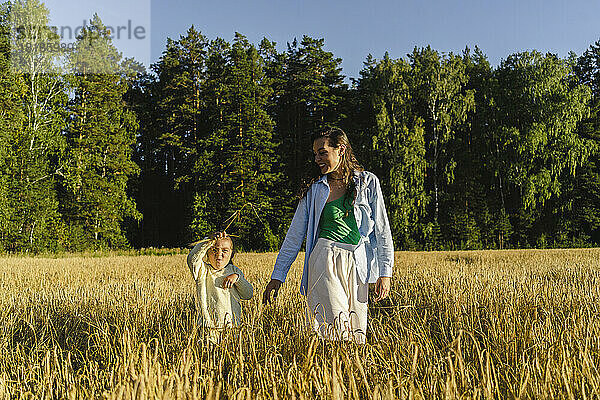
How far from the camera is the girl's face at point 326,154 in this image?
3.68 meters

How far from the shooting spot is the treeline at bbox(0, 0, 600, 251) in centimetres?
2955

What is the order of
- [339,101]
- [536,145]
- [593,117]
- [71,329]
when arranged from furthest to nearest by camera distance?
[339,101]
[593,117]
[536,145]
[71,329]

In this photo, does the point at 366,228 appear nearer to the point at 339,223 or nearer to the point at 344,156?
the point at 339,223

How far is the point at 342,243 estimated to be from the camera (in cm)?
364

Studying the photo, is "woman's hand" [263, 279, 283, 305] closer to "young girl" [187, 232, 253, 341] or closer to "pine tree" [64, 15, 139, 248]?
"young girl" [187, 232, 253, 341]

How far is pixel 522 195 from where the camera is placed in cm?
3206

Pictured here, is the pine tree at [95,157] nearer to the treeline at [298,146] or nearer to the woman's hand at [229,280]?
the treeline at [298,146]

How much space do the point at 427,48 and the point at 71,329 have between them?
1327 inches

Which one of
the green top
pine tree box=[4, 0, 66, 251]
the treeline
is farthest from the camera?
the treeline

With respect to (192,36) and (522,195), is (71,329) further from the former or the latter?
(192,36)

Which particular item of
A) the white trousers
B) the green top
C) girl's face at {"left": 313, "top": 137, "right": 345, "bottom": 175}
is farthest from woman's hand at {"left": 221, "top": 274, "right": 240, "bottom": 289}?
girl's face at {"left": 313, "top": 137, "right": 345, "bottom": 175}

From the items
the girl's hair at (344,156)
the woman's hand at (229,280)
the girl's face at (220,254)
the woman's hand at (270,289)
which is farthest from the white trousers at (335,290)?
the girl's face at (220,254)

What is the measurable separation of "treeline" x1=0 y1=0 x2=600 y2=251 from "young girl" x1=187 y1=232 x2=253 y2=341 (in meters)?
25.7

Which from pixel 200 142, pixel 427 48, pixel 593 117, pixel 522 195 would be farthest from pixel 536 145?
pixel 200 142
